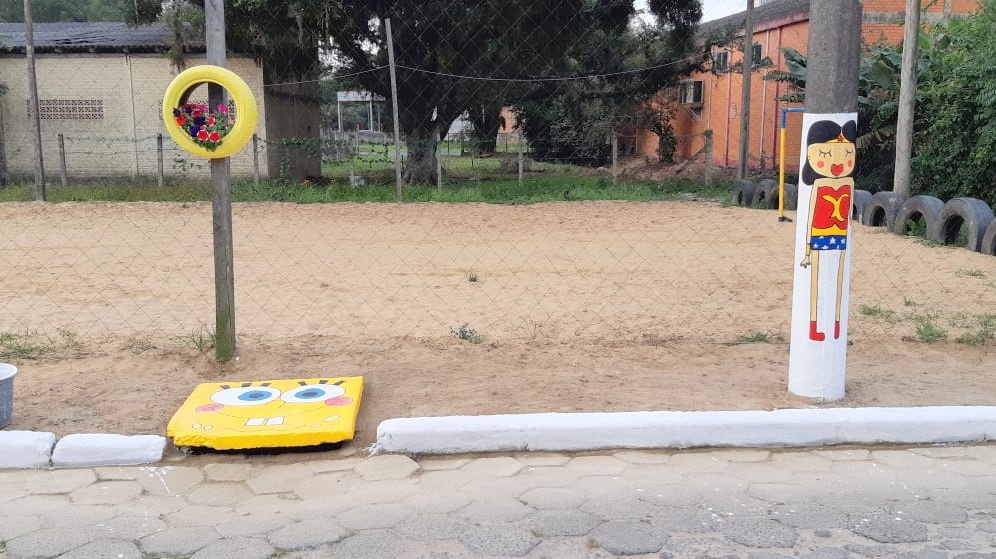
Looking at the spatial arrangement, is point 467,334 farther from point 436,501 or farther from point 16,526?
point 16,526

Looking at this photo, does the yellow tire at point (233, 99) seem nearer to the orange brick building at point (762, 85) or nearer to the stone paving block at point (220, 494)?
the stone paving block at point (220, 494)

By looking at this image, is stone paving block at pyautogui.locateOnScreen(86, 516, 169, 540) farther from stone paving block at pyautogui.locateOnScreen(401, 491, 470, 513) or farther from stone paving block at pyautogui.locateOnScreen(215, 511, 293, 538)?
stone paving block at pyautogui.locateOnScreen(401, 491, 470, 513)

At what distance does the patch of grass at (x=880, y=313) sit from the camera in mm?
7113

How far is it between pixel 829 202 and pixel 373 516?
3.11 m

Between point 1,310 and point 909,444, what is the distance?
7.24m

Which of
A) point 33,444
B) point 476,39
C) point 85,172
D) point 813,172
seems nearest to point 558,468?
point 813,172

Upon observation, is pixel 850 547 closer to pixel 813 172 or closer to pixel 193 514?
pixel 813 172

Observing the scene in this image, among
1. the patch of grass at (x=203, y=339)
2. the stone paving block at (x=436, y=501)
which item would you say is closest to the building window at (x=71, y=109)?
the patch of grass at (x=203, y=339)

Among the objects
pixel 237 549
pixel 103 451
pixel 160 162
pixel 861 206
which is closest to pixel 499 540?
pixel 237 549

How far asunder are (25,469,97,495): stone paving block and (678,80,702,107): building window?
26.6 meters

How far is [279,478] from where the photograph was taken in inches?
163

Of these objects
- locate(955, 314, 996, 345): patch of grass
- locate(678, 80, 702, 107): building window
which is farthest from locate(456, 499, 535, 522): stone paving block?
locate(678, 80, 702, 107): building window

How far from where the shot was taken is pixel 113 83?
2002 centimetres

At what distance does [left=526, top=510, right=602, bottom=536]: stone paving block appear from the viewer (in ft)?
11.8
